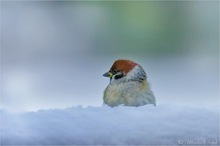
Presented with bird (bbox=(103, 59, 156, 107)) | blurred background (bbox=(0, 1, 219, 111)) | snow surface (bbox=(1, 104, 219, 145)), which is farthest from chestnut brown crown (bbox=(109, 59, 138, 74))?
blurred background (bbox=(0, 1, 219, 111))

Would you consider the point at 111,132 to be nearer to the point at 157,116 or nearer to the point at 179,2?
the point at 157,116

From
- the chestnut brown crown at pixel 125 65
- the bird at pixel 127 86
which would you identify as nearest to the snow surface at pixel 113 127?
the bird at pixel 127 86

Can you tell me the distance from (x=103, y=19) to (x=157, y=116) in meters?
4.38

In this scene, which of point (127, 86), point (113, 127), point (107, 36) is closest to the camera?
point (113, 127)

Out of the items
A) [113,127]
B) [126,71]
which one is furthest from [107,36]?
[113,127]

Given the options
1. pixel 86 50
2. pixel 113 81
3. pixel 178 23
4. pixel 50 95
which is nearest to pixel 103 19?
pixel 86 50

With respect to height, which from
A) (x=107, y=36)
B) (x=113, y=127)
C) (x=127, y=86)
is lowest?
(x=113, y=127)

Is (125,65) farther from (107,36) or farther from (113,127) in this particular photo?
(107,36)

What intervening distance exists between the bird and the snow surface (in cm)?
34

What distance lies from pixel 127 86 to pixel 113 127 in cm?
52

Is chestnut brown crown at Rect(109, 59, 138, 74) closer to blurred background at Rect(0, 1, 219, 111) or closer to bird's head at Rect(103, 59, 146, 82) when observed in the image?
bird's head at Rect(103, 59, 146, 82)

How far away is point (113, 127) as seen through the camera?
0.71 meters

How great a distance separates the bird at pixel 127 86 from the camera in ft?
3.66

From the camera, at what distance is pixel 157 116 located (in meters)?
0.73
